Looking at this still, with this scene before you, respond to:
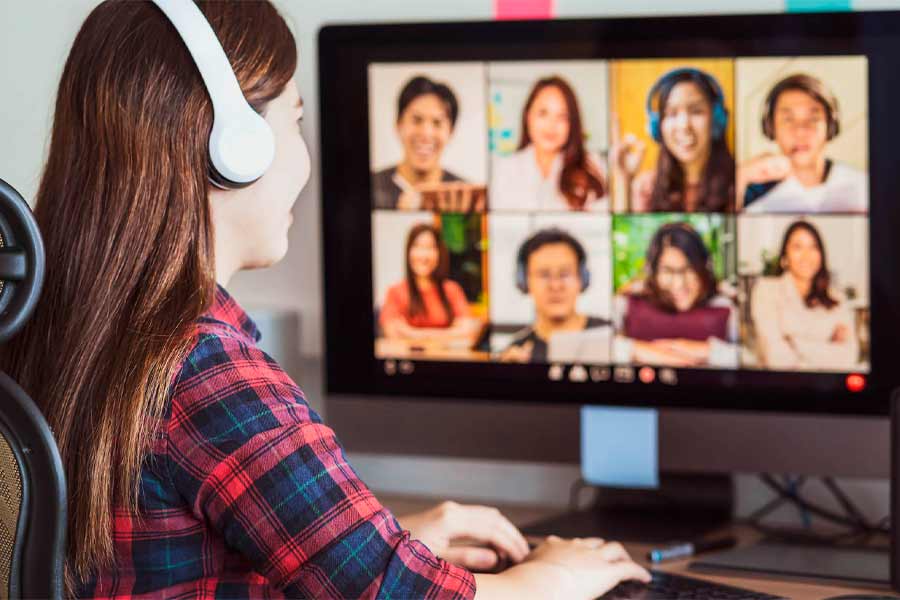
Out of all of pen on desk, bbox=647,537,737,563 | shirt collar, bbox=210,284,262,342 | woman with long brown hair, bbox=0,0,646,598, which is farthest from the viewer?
pen on desk, bbox=647,537,737,563

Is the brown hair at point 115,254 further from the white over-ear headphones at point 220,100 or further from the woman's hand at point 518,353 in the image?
the woman's hand at point 518,353

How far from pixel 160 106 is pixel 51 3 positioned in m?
0.92

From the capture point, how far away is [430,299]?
1.36 metres

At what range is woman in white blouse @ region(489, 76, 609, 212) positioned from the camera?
1300 mm

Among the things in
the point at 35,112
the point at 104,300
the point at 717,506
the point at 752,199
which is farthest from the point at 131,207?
the point at 35,112

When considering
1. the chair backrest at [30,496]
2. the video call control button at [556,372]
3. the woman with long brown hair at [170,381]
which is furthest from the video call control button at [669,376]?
the chair backrest at [30,496]

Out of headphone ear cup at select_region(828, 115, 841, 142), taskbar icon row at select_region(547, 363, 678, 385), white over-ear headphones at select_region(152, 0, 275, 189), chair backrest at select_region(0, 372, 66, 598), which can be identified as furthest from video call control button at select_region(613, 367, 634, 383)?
chair backrest at select_region(0, 372, 66, 598)

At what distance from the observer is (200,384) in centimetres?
84

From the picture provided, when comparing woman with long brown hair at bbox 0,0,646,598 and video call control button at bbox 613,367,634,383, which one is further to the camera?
video call control button at bbox 613,367,634,383

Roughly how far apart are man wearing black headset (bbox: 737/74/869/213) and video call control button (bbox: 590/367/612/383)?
24 cm

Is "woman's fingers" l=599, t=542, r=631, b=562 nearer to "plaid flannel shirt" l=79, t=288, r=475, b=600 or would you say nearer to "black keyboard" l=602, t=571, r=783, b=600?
"black keyboard" l=602, t=571, r=783, b=600

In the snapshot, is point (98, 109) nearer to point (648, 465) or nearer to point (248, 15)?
point (248, 15)

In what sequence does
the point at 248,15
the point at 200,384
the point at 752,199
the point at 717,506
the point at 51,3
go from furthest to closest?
the point at 51,3
the point at 717,506
the point at 752,199
the point at 248,15
the point at 200,384

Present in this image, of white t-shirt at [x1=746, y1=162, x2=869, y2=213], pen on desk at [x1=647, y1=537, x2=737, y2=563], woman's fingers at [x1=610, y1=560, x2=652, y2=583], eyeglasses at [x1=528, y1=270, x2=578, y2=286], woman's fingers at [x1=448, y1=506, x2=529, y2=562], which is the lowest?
pen on desk at [x1=647, y1=537, x2=737, y2=563]
